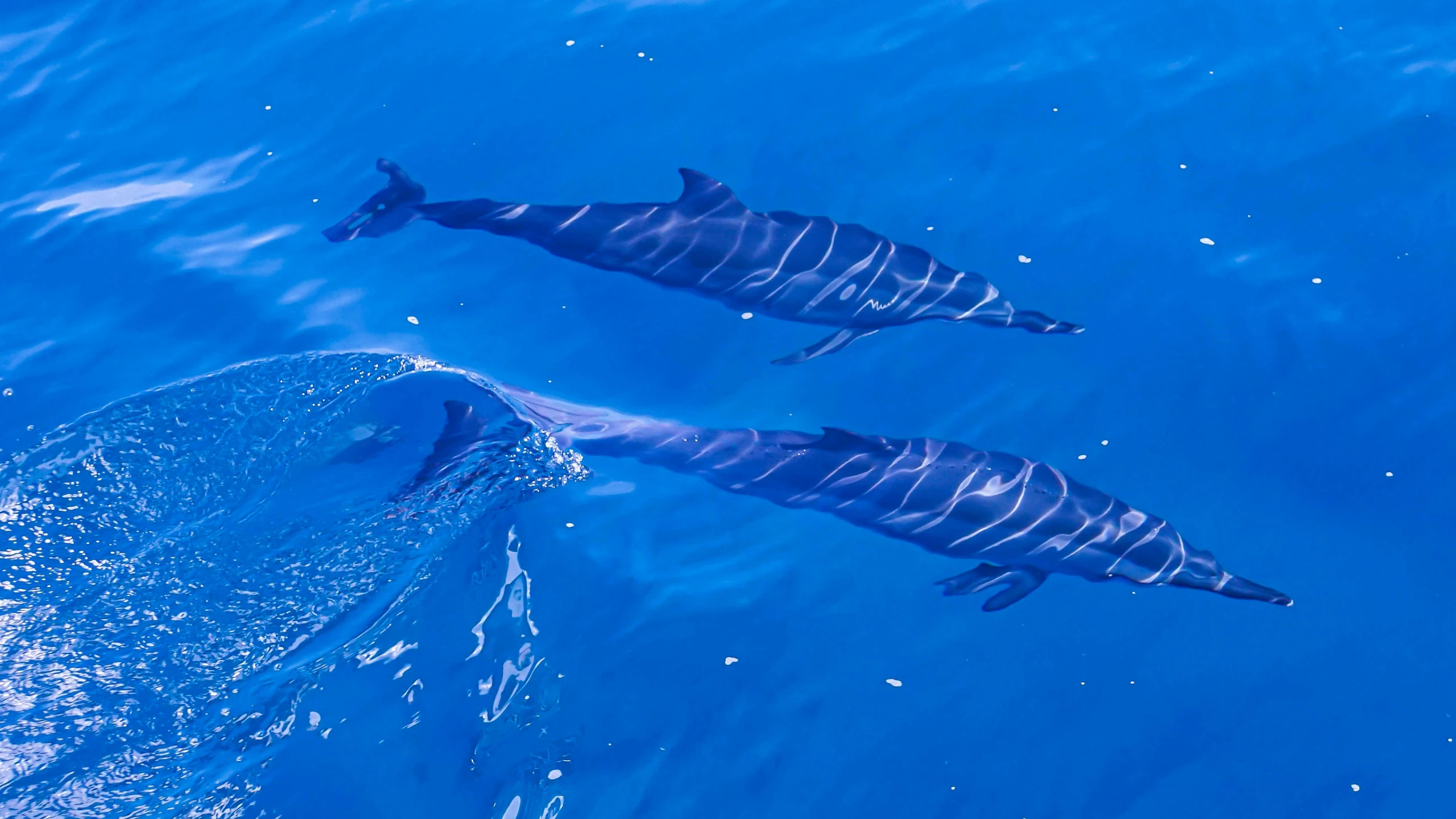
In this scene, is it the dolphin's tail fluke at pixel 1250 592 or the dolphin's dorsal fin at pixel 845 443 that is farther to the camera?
the dolphin's tail fluke at pixel 1250 592

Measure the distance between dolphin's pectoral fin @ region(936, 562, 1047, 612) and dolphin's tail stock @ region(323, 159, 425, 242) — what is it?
4.89 meters

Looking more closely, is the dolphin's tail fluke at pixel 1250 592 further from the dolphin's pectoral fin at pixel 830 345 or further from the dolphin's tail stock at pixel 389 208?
the dolphin's tail stock at pixel 389 208

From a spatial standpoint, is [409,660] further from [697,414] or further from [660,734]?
[697,414]

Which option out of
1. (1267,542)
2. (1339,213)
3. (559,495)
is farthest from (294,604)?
(1339,213)

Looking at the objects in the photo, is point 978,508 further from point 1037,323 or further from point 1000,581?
point 1037,323

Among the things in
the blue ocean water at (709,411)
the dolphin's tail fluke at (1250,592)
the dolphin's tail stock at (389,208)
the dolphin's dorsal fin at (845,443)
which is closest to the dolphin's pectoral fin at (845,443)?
the dolphin's dorsal fin at (845,443)

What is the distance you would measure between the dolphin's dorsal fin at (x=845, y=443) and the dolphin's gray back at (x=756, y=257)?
119 cm

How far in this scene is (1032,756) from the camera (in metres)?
6.90

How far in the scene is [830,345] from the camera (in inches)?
308

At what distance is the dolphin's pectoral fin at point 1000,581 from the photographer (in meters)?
7.04

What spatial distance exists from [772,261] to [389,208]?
3.14 metres

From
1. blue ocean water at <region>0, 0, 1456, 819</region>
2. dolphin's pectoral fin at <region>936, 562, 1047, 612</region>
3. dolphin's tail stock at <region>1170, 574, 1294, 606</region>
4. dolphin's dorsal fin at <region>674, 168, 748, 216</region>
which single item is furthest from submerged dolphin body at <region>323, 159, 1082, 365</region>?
dolphin's tail stock at <region>1170, 574, 1294, 606</region>

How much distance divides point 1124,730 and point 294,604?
17.7ft

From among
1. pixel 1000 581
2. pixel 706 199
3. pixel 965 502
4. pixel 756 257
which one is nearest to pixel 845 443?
pixel 965 502
